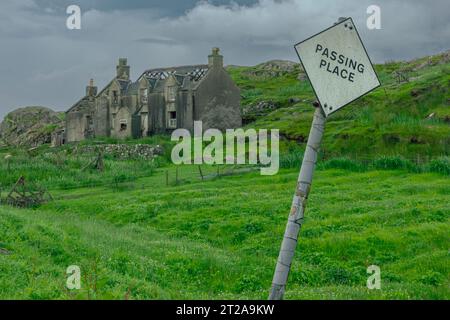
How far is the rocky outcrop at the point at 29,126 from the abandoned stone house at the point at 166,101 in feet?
60.4

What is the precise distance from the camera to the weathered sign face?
31.1ft

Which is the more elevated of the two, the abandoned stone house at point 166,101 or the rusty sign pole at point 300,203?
the abandoned stone house at point 166,101

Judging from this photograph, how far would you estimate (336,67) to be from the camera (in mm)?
9484

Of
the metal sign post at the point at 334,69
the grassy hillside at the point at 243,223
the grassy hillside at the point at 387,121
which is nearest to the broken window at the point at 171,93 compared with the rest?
the grassy hillside at the point at 387,121

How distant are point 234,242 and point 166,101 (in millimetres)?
53333

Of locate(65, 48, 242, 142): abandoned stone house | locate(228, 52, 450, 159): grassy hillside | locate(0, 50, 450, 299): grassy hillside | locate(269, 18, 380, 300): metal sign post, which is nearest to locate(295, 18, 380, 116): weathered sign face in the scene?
locate(269, 18, 380, 300): metal sign post

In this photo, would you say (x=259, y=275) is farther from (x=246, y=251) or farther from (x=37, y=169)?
(x=37, y=169)

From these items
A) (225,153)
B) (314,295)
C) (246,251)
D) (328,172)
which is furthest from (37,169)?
(314,295)

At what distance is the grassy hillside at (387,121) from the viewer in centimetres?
4888

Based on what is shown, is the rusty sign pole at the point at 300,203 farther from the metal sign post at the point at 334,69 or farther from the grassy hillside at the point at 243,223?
the grassy hillside at the point at 243,223

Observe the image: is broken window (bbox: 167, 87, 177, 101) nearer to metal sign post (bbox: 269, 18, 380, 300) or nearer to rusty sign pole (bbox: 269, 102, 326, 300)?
rusty sign pole (bbox: 269, 102, 326, 300)

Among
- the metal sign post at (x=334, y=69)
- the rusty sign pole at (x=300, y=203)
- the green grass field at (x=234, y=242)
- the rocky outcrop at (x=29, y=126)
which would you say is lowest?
the green grass field at (x=234, y=242)

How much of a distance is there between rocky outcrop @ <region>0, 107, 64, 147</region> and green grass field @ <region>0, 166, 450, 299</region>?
67069mm

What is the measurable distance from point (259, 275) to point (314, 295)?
4918 mm
